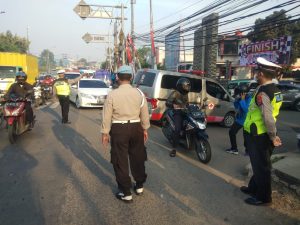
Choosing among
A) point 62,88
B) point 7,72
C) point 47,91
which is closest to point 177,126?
point 62,88

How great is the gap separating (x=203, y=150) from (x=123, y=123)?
262 cm

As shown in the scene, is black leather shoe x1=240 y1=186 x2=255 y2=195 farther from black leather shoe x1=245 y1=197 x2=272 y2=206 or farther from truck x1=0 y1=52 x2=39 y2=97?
truck x1=0 y1=52 x2=39 y2=97

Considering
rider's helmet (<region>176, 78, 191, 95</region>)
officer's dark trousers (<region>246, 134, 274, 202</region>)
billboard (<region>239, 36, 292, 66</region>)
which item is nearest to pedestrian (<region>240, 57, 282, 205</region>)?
officer's dark trousers (<region>246, 134, 274, 202</region>)

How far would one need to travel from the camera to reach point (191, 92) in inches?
409

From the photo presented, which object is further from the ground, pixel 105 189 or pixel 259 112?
pixel 259 112

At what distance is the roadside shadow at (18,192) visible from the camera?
375cm

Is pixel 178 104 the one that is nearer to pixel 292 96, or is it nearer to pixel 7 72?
pixel 292 96

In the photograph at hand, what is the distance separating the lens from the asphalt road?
3834mm

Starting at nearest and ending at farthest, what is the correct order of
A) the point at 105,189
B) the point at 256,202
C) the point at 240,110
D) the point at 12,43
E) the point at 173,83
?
1. the point at 256,202
2. the point at 105,189
3. the point at 240,110
4. the point at 173,83
5. the point at 12,43

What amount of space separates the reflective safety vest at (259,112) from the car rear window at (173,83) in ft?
19.3

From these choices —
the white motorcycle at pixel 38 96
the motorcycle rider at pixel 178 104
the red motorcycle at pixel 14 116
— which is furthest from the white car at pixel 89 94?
the motorcycle rider at pixel 178 104

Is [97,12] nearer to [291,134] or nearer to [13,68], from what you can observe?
[13,68]

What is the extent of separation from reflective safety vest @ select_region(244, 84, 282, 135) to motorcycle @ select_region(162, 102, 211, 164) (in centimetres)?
203

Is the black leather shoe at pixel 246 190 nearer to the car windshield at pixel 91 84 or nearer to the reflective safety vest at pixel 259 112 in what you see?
the reflective safety vest at pixel 259 112
